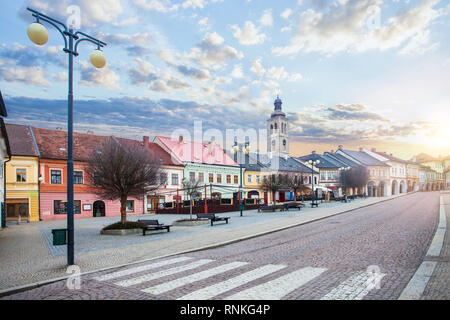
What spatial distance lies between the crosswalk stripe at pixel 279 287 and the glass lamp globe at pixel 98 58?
7284 mm

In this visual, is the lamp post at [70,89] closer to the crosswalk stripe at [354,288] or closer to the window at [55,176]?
the crosswalk stripe at [354,288]

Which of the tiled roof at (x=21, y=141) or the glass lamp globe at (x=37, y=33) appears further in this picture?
the tiled roof at (x=21, y=141)

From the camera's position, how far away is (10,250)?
39.0ft

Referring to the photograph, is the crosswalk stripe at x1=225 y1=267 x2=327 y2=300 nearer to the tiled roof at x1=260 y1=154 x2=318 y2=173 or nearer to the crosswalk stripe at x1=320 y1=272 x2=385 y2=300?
the crosswalk stripe at x1=320 y1=272 x2=385 y2=300

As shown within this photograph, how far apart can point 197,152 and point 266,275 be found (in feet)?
129

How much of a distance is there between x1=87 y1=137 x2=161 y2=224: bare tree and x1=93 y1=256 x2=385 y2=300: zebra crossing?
29.5 feet

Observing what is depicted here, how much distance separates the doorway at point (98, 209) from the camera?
32.8 m

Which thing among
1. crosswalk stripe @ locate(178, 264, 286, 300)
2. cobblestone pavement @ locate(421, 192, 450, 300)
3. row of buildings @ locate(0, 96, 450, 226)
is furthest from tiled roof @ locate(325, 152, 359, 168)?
crosswalk stripe @ locate(178, 264, 286, 300)

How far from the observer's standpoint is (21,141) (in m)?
30.0

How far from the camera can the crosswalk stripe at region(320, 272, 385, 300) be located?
562 centimetres

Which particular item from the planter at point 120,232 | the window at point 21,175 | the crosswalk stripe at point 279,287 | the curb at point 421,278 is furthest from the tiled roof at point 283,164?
the crosswalk stripe at point 279,287
